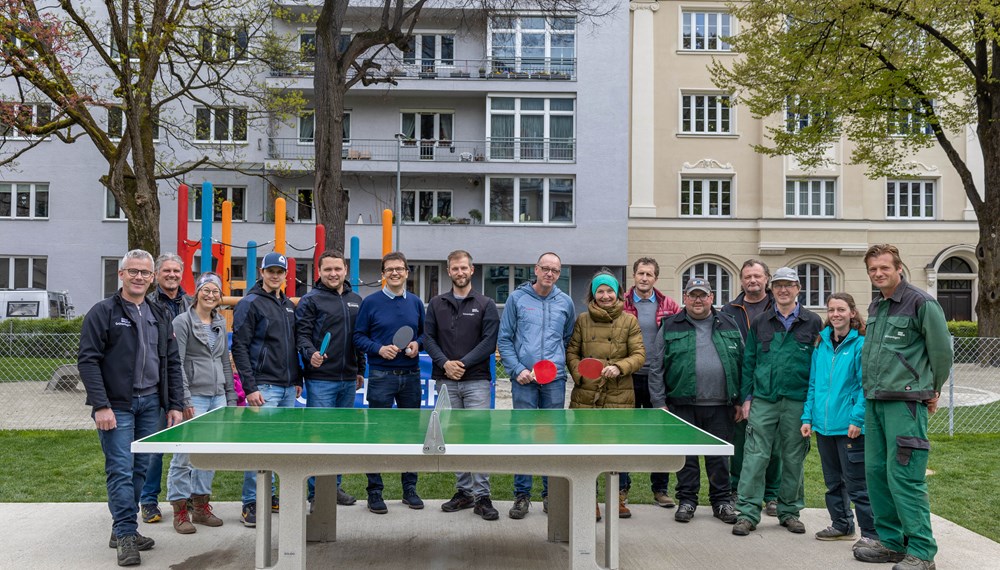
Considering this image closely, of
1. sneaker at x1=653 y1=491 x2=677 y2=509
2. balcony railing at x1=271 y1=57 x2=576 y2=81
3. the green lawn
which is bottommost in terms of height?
the green lawn

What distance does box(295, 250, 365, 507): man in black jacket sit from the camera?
7098 millimetres

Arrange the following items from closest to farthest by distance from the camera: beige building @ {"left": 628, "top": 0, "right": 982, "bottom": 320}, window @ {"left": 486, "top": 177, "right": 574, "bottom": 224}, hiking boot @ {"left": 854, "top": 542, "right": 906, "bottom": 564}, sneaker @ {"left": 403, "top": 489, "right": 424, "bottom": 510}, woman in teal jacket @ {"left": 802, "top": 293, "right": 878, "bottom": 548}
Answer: hiking boot @ {"left": 854, "top": 542, "right": 906, "bottom": 564} → woman in teal jacket @ {"left": 802, "top": 293, "right": 878, "bottom": 548} → sneaker @ {"left": 403, "top": 489, "right": 424, "bottom": 510} → window @ {"left": 486, "top": 177, "right": 574, "bottom": 224} → beige building @ {"left": 628, "top": 0, "right": 982, "bottom": 320}

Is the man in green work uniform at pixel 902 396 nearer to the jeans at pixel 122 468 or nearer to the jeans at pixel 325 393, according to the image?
the jeans at pixel 325 393

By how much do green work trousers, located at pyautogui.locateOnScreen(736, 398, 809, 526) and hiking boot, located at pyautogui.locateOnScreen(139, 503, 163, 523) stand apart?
4.58 m

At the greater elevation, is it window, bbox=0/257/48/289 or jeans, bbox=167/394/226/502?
window, bbox=0/257/48/289

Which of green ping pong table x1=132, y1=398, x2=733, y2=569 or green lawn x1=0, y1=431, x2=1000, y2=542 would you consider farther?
green lawn x1=0, y1=431, x2=1000, y2=542

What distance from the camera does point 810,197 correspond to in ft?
106

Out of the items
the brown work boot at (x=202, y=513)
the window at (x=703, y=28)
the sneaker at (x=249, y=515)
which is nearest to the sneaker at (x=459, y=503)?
the sneaker at (x=249, y=515)

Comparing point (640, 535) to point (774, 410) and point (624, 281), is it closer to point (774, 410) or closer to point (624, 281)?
point (774, 410)

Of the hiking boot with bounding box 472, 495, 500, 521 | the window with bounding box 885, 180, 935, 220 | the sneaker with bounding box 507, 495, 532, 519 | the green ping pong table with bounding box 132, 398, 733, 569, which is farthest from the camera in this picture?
the window with bounding box 885, 180, 935, 220

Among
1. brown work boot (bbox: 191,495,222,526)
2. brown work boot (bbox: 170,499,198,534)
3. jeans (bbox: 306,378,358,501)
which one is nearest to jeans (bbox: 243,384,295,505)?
jeans (bbox: 306,378,358,501)

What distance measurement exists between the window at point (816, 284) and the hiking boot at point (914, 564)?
27995 millimetres

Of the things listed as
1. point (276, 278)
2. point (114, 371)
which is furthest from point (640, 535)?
point (114, 371)

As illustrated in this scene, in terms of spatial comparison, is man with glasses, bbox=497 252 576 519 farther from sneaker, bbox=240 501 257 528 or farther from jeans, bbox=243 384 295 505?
sneaker, bbox=240 501 257 528
